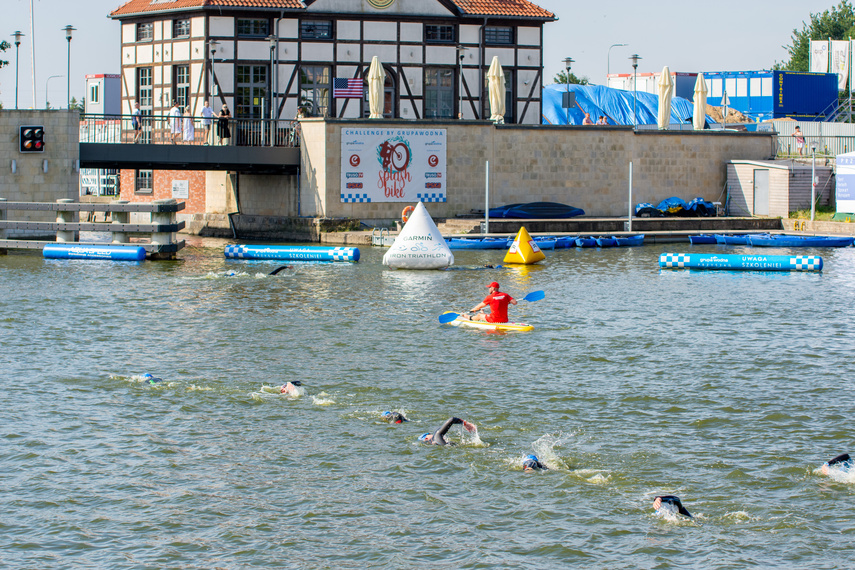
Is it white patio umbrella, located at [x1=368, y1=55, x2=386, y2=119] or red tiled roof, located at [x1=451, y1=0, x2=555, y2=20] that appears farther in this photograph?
red tiled roof, located at [x1=451, y1=0, x2=555, y2=20]

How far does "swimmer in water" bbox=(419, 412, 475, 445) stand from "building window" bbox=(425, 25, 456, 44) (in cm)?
3413

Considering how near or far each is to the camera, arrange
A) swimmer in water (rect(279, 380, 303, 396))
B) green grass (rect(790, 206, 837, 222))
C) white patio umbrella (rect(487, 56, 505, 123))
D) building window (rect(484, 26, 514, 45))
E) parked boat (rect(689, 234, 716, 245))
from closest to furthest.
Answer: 1. swimmer in water (rect(279, 380, 303, 396))
2. parked boat (rect(689, 234, 716, 245))
3. white patio umbrella (rect(487, 56, 505, 123))
4. green grass (rect(790, 206, 837, 222))
5. building window (rect(484, 26, 514, 45))

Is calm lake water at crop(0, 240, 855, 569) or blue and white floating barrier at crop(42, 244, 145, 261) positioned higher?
blue and white floating barrier at crop(42, 244, 145, 261)

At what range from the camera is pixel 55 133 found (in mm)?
35781

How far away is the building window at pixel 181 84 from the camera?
141 feet

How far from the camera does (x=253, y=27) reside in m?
42.5

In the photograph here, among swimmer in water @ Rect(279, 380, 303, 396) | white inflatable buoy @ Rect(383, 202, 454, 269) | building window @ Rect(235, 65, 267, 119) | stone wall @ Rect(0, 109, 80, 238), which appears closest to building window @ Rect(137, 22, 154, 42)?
building window @ Rect(235, 65, 267, 119)

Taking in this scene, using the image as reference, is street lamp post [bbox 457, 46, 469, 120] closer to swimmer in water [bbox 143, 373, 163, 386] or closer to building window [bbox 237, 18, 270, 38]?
building window [bbox 237, 18, 270, 38]

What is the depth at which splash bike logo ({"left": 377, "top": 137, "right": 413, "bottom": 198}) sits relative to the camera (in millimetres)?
40000

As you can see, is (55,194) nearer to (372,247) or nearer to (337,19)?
(372,247)

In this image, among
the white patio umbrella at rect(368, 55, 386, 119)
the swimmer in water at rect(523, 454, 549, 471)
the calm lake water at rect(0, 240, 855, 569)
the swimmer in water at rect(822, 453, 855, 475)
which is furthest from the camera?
the white patio umbrella at rect(368, 55, 386, 119)

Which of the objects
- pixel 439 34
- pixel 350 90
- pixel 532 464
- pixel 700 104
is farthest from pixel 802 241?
pixel 532 464

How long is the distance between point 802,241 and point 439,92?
52.4ft

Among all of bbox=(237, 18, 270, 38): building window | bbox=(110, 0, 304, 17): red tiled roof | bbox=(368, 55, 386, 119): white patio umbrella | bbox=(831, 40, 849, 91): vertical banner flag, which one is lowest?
bbox=(368, 55, 386, 119): white patio umbrella
